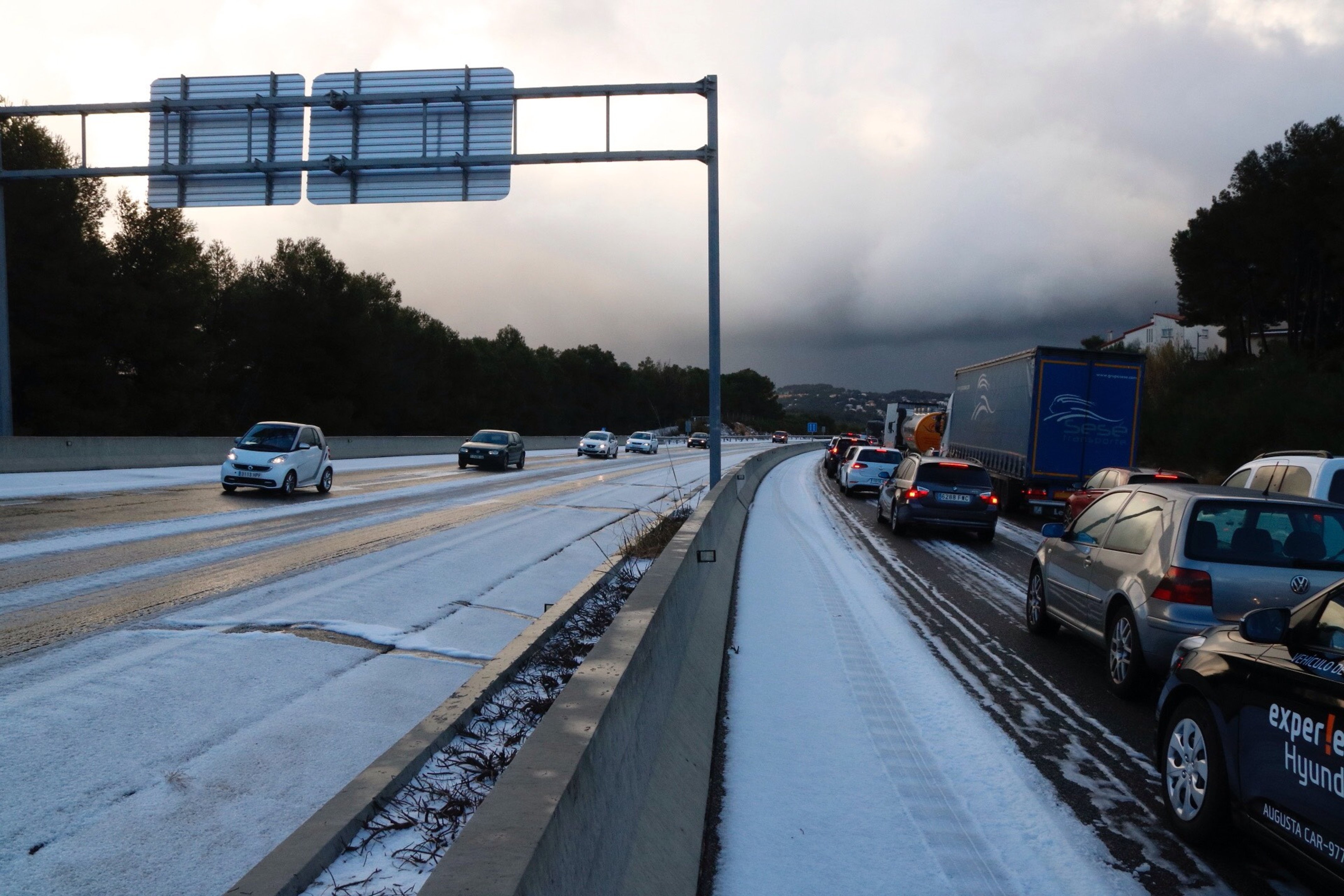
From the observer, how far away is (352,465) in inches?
1462

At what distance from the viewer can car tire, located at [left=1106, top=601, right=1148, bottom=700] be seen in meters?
6.96

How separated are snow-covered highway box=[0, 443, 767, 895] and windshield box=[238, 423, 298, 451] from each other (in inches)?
188

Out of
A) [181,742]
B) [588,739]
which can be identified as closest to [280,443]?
[181,742]

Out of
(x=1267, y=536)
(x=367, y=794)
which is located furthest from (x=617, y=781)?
(x=1267, y=536)

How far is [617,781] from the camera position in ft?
11.5

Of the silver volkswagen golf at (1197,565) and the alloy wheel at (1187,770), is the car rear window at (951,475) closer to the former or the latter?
the silver volkswagen golf at (1197,565)

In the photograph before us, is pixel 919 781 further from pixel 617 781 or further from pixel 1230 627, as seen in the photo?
pixel 617 781

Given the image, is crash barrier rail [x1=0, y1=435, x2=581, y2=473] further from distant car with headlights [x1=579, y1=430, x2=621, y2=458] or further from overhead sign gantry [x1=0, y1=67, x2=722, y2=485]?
distant car with headlights [x1=579, y1=430, x2=621, y2=458]

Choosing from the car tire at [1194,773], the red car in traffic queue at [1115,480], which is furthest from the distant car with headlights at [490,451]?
the car tire at [1194,773]

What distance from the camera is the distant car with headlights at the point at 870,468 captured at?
29.8m

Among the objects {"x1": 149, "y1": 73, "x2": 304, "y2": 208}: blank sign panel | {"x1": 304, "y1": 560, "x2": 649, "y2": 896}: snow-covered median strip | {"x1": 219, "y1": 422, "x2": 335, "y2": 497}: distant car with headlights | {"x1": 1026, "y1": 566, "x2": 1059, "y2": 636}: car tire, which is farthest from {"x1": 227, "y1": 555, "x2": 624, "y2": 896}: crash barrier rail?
{"x1": 219, "y1": 422, "x2": 335, "y2": 497}: distant car with headlights

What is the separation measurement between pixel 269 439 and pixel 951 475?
1468 cm

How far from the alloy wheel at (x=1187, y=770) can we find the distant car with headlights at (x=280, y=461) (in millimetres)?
19472

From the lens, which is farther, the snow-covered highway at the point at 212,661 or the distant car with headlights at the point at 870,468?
the distant car with headlights at the point at 870,468
